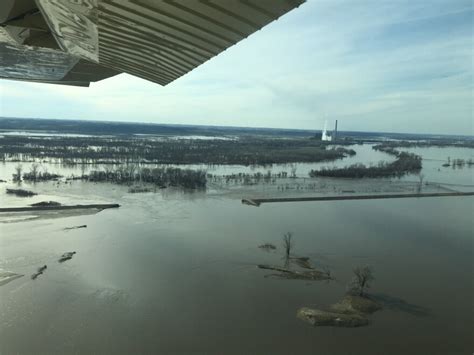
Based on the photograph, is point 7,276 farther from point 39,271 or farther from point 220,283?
point 220,283

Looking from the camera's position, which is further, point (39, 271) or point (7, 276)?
point (39, 271)

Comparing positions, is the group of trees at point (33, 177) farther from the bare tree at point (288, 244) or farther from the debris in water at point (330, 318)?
the debris in water at point (330, 318)

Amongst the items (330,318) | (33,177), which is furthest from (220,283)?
(33,177)

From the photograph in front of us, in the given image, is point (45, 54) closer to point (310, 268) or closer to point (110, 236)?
point (310, 268)

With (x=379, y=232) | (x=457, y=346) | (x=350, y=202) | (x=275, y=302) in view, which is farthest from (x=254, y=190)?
(x=457, y=346)

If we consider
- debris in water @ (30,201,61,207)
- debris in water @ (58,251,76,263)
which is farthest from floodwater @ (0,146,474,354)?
debris in water @ (30,201,61,207)
